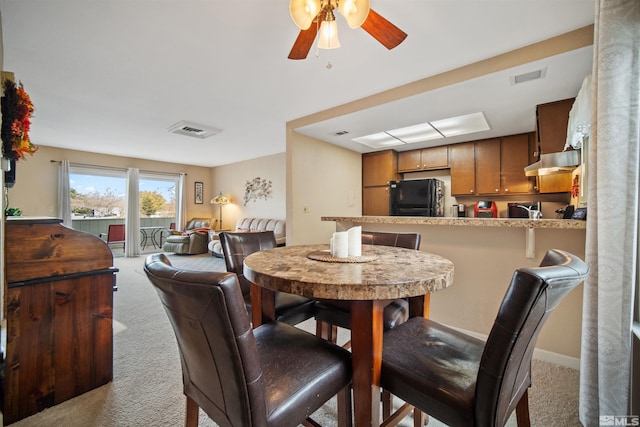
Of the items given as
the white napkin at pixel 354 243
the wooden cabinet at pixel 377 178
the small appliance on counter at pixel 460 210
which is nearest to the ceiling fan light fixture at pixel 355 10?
the white napkin at pixel 354 243

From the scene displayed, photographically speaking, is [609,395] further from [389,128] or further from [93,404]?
[389,128]

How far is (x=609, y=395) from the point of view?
3.81ft

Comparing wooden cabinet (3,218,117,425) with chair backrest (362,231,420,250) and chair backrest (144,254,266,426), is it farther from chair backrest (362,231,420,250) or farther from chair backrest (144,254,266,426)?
chair backrest (362,231,420,250)

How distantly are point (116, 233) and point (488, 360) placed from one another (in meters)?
7.54

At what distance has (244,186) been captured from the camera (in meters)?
6.91

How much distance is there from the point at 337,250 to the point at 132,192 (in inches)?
262

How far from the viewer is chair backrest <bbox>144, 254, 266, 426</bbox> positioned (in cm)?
62

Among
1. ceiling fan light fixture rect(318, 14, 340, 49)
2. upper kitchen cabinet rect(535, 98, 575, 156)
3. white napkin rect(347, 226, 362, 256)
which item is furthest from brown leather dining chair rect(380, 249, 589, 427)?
upper kitchen cabinet rect(535, 98, 575, 156)

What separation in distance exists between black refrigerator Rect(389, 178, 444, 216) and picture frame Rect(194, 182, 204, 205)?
5.67m

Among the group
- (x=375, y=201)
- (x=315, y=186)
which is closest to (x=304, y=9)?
(x=315, y=186)

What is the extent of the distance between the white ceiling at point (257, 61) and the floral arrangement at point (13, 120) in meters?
0.55

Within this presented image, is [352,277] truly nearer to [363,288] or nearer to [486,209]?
[363,288]

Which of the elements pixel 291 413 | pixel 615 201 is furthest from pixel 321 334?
pixel 615 201

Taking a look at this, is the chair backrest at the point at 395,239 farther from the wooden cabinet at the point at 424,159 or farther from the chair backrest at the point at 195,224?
the chair backrest at the point at 195,224
